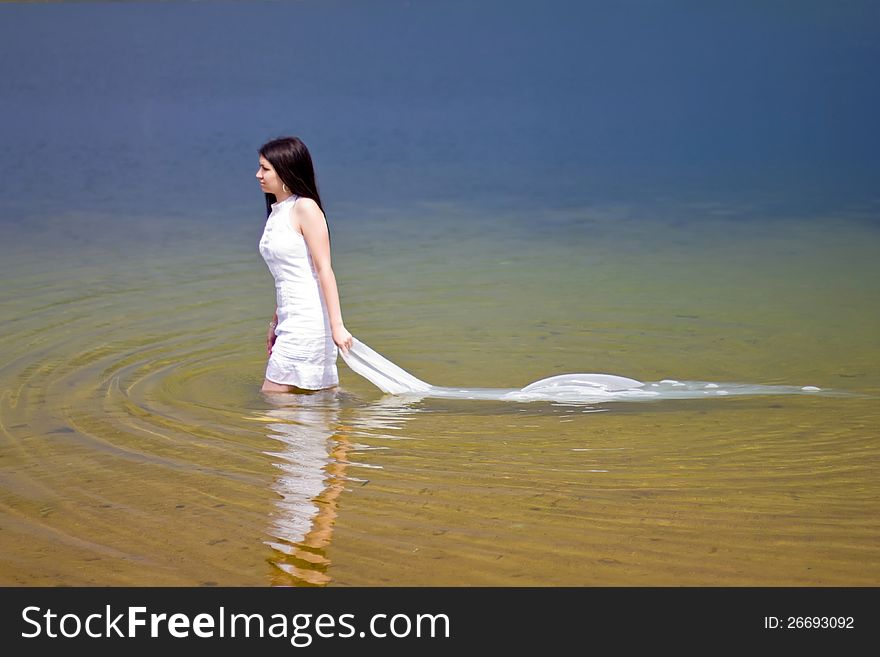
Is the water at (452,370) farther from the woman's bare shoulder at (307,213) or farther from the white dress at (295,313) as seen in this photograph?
the woman's bare shoulder at (307,213)

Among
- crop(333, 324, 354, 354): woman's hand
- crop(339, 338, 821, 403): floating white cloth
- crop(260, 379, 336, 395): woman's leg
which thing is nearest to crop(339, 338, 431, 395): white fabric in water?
crop(339, 338, 821, 403): floating white cloth

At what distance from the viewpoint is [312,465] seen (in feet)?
17.6

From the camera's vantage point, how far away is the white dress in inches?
247

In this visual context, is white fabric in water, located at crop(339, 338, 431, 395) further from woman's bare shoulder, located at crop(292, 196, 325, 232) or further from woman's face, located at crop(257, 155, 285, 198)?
woman's face, located at crop(257, 155, 285, 198)

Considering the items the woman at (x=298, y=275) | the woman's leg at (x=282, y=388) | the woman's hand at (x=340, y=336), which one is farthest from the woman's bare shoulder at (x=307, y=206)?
the woman's leg at (x=282, y=388)

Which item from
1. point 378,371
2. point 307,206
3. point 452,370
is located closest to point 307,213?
point 307,206

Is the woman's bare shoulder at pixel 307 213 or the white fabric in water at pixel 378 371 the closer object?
the woman's bare shoulder at pixel 307 213

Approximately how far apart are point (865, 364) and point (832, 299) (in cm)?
253

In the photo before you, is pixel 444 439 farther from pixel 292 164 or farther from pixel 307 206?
pixel 292 164

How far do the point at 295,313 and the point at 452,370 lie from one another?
1.52m

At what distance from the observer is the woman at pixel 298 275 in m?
6.15

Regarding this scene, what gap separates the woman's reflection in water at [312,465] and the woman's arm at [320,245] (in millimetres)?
442

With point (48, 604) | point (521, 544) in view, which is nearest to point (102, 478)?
point (48, 604)

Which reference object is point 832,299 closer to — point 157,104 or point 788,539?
point 788,539
